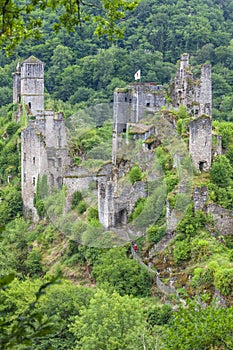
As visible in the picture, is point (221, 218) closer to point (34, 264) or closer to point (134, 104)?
point (34, 264)

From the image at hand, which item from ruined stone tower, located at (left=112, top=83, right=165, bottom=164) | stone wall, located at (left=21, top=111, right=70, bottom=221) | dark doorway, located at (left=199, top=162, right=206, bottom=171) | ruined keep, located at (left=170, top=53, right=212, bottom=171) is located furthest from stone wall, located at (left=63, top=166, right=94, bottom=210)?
dark doorway, located at (left=199, top=162, right=206, bottom=171)

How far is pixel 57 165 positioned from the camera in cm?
4488

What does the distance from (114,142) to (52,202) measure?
393 cm

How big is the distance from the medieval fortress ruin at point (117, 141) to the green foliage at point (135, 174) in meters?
0.56

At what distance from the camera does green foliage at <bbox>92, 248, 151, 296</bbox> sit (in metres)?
35.3

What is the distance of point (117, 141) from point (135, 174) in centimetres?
391

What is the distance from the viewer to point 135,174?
39.7 meters

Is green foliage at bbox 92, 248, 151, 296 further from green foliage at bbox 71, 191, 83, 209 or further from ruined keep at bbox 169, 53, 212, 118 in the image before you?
ruined keep at bbox 169, 53, 212, 118

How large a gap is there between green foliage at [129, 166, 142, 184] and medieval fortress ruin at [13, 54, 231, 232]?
0.56m

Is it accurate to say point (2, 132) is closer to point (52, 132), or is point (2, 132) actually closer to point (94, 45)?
point (52, 132)

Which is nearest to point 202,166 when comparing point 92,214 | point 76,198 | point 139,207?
point 139,207

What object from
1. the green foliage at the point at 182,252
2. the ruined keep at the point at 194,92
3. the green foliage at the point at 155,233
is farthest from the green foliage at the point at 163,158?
the green foliage at the point at 182,252

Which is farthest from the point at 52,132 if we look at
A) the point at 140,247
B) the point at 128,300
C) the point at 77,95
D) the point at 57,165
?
the point at 77,95

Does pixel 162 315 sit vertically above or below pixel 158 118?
below
